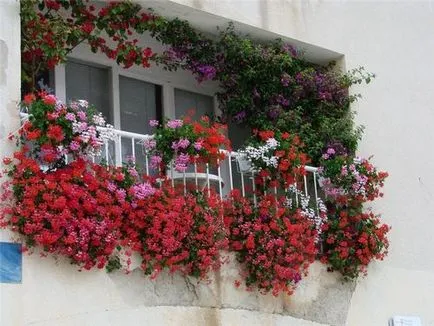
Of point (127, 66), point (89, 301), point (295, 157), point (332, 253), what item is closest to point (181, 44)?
point (127, 66)

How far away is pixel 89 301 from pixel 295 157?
2178mm

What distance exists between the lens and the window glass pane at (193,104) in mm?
8656

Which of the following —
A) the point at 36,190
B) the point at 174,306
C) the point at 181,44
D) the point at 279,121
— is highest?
the point at 181,44

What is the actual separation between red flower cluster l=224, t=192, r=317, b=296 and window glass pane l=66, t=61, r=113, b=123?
1.60 m

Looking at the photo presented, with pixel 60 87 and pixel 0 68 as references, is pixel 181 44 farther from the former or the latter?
pixel 0 68

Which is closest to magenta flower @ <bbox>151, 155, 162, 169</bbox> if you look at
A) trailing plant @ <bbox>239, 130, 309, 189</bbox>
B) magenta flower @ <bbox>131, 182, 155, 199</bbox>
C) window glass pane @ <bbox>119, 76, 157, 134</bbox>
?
magenta flower @ <bbox>131, 182, 155, 199</bbox>

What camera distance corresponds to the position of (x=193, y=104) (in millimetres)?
8781

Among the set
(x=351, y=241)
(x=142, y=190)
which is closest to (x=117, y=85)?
(x=142, y=190)

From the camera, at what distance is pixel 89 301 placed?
20.2ft

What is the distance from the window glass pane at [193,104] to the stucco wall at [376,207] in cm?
103

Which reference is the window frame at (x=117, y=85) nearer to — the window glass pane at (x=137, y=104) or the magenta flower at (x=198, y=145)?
the window glass pane at (x=137, y=104)

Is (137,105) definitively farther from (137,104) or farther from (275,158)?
(275,158)

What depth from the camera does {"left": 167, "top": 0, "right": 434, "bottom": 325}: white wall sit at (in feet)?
27.2

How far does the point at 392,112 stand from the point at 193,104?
1.97 meters
